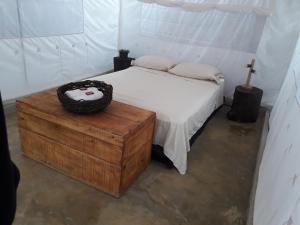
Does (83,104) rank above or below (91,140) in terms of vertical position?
above

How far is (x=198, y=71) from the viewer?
11.2 ft

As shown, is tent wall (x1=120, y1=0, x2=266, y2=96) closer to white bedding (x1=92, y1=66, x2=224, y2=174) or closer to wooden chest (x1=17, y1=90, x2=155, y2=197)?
white bedding (x1=92, y1=66, x2=224, y2=174)

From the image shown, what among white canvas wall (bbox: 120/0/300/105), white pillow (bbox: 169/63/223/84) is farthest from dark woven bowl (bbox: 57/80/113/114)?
white canvas wall (bbox: 120/0/300/105)

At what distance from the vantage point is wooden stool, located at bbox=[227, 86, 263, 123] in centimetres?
316

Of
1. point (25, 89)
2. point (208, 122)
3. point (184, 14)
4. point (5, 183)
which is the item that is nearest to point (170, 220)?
point (5, 183)

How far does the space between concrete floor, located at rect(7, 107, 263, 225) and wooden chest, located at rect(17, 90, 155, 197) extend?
0.32 ft

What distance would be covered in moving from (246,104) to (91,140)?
2.25 metres

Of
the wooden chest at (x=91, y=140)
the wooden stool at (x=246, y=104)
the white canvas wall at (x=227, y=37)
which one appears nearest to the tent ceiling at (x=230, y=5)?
the white canvas wall at (x=227, y=37)

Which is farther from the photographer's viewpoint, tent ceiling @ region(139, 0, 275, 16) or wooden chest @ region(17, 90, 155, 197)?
tent ceiling @ region(139, 0, 275, 16)

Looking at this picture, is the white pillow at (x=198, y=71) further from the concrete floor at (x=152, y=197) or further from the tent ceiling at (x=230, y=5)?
the concrete floor at (x=152, y=197)

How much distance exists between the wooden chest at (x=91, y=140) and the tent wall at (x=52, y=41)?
45.6 inches

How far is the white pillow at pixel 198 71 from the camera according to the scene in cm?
333

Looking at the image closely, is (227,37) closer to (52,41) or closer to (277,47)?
(277,47)

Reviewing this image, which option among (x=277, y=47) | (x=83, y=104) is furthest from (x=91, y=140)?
(x=277, y=47)
